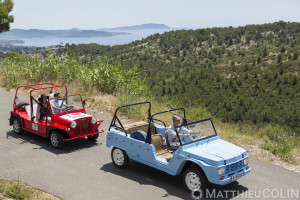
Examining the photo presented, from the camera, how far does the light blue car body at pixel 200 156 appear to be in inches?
256

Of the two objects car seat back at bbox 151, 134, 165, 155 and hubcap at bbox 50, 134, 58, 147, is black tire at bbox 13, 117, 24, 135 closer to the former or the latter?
hubcap at bbox 50, 134, 58, 147

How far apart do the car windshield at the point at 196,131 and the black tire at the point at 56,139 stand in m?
3.89

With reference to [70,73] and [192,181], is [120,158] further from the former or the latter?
[70,73]

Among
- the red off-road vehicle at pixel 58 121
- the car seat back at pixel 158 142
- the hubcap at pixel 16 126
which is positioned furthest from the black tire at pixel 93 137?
the car seat back at pixel 158 142

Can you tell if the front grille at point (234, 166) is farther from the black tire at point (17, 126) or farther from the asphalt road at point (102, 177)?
the black tire at point (17, 126)

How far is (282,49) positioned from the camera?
87250 mm

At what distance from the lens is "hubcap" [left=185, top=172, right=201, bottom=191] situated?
22.1 ft

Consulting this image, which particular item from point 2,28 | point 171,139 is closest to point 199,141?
point 171,139

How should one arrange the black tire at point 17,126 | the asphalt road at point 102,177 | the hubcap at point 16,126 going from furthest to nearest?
the hubcap at point 16,126, the black tire at point 17,126, the asphalt road at point 102,177

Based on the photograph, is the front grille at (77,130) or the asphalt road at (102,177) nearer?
the asphalt road at (102,177)

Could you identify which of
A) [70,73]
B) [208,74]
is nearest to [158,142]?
[70,73]

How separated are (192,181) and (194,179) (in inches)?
2.8

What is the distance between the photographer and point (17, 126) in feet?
36.3

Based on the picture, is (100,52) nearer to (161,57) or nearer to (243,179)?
(161,57)
